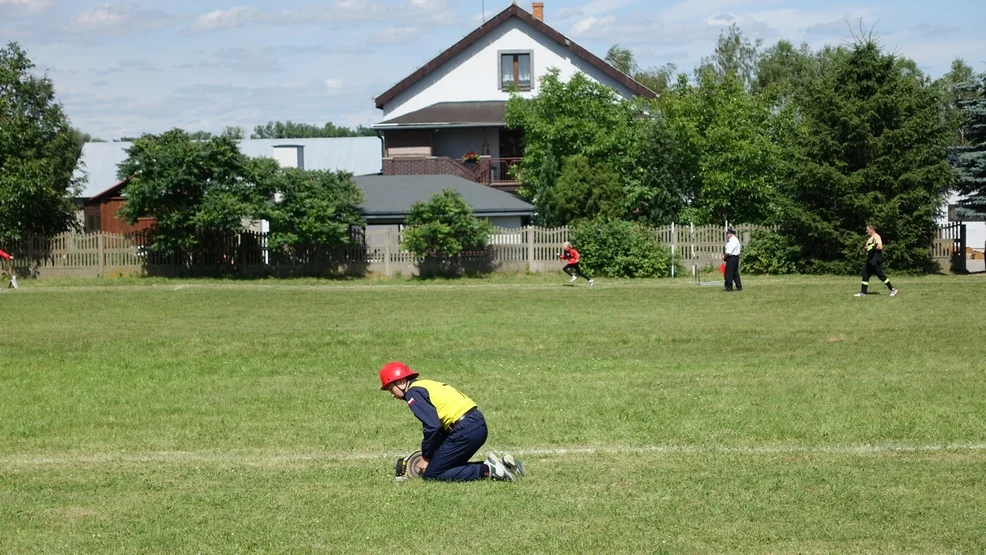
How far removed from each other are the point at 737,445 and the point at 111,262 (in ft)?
103

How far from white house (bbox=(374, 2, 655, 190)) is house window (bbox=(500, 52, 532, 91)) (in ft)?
0.15

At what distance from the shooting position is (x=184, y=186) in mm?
36875

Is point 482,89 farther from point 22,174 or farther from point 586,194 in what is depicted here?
point 22,174

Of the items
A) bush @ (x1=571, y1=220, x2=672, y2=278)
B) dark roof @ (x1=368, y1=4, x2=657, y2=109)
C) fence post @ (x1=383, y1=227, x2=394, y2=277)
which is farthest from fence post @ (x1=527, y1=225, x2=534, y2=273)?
dark roof @ (x1=368, y1=4, x2=657, y2=109)

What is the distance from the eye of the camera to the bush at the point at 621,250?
3678 centimetres

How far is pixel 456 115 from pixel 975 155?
2286 cm

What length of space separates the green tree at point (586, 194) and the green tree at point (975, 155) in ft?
38.0

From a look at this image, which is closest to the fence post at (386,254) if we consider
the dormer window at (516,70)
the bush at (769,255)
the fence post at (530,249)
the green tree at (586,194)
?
the fence post at (530,249)

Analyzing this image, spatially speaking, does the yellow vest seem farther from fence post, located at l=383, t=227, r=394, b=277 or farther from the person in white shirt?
fence post, located at l=383, t=227, r=394, b=277

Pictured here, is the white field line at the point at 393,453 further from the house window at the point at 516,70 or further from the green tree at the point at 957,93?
the house window at the point at 516,70

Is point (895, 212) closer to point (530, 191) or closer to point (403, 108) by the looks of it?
point (530, 191)

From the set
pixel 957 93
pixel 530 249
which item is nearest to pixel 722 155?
pixel 530 249

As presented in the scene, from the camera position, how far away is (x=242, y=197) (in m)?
37.3

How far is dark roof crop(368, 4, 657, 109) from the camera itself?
52.3 m
